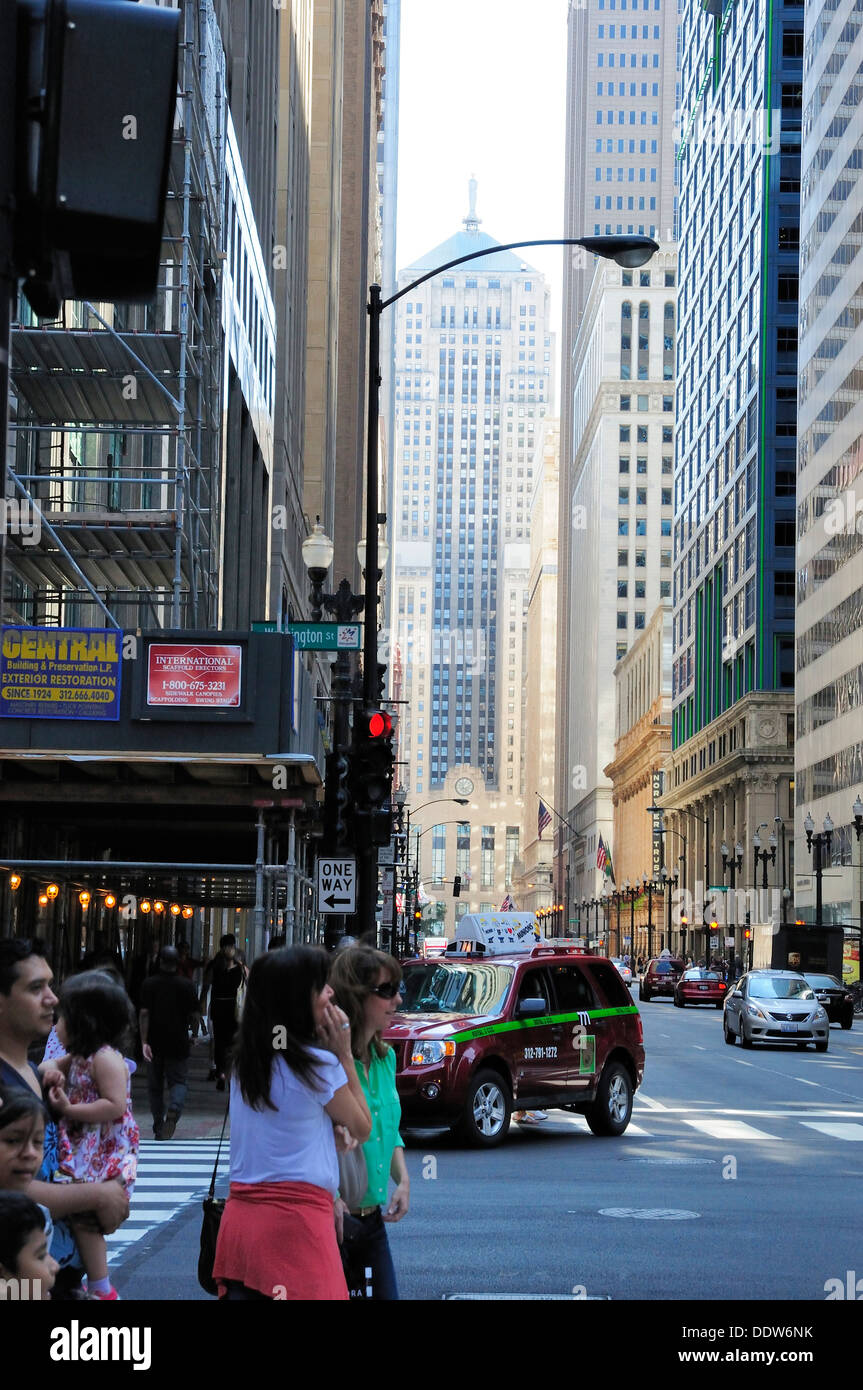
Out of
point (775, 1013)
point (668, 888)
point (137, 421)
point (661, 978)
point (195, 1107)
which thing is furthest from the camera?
point (668, 888)

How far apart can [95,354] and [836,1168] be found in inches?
671

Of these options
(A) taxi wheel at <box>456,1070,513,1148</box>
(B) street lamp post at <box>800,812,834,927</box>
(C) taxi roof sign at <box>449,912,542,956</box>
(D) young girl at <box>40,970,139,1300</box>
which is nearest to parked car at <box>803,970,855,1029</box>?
(C) taxi roof sign at <box>449,912,542,956</box>

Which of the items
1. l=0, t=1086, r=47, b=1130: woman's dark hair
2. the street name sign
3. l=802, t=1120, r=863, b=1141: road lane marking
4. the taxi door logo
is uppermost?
the street name sign

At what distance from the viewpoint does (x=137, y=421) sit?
30594 mm

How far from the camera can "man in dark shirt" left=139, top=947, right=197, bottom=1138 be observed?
16953mm

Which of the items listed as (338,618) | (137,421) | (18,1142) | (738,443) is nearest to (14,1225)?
(18,1142)

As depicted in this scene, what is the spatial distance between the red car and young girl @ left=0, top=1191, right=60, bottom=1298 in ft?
199

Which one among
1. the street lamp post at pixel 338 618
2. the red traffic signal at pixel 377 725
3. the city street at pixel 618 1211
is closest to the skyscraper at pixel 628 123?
the street lamp post at pixel 338 618

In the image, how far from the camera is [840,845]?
83.2 meters

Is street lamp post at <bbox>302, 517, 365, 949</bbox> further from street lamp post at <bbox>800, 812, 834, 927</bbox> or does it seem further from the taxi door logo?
street lamp post at <bbox>800, 812, 834, 927</bbox>

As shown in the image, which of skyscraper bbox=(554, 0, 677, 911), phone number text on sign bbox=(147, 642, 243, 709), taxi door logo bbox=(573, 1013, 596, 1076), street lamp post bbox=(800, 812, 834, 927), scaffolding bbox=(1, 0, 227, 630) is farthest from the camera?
skyscraper bbox=(554, 0, 677, 911)

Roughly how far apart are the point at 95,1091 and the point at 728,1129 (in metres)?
13.6

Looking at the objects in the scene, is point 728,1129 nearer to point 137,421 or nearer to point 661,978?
point 137,421

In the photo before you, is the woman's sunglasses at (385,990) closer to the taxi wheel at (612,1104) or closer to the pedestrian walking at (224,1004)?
the taxi wheel at (612,1104)
